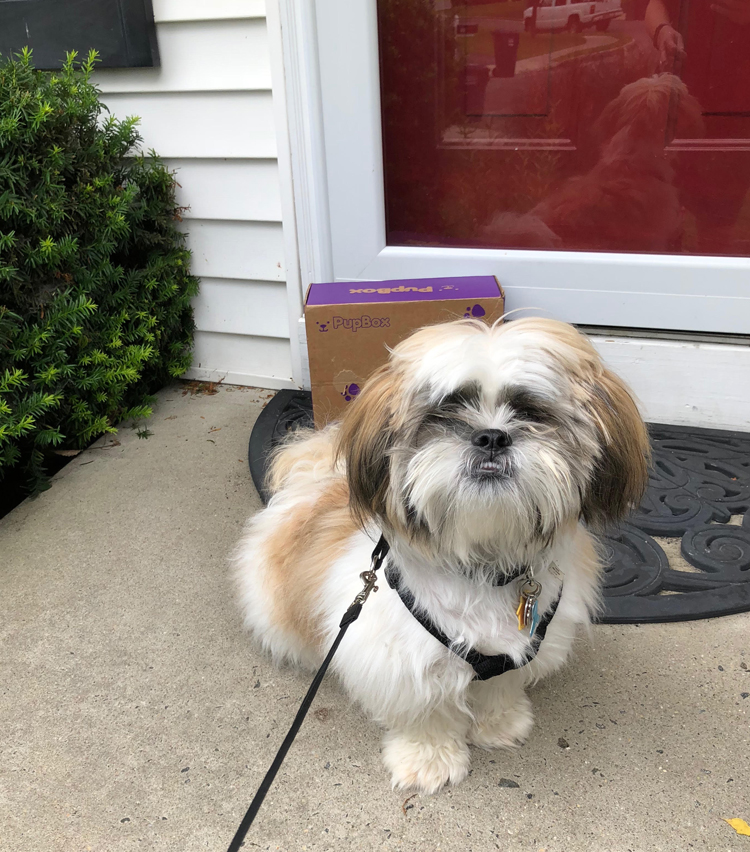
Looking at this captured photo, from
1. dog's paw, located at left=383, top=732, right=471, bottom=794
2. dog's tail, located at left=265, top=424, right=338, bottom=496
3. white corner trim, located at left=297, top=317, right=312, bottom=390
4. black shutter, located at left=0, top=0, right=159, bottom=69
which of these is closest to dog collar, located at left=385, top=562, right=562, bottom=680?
dog's paw, located at left=383, top=732, right=471, bottom=794

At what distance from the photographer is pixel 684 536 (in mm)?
Answer: 2223

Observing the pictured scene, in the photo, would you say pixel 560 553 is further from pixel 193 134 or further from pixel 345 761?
pixel 193 134

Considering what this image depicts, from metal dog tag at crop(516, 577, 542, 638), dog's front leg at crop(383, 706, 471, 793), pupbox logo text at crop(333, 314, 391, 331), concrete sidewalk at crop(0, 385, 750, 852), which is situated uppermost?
pupbox logo text at crop(333, 314, 391, 331)

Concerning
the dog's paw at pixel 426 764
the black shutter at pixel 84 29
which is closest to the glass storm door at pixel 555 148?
the black shutter at pixel 84 29

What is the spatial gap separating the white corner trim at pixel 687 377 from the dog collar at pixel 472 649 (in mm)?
1613

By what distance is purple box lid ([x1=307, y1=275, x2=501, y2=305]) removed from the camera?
2.50 meters

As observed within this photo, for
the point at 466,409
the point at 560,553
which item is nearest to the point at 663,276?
the point at 560,553

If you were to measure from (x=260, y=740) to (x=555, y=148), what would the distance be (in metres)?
2.36

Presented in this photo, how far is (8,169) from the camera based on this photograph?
95.2 inches

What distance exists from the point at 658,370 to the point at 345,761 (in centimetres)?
196

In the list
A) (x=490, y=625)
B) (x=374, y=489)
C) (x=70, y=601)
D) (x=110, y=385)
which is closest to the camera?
(x=374, y=489)

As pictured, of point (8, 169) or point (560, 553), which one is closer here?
point (560, 553)

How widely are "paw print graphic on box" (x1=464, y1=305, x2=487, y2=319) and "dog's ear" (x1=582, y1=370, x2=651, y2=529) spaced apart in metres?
1.25

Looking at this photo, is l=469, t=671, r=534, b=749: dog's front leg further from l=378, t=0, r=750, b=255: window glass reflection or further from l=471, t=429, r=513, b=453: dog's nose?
l=378, t=0, r=750, b=255: window glass reflection
